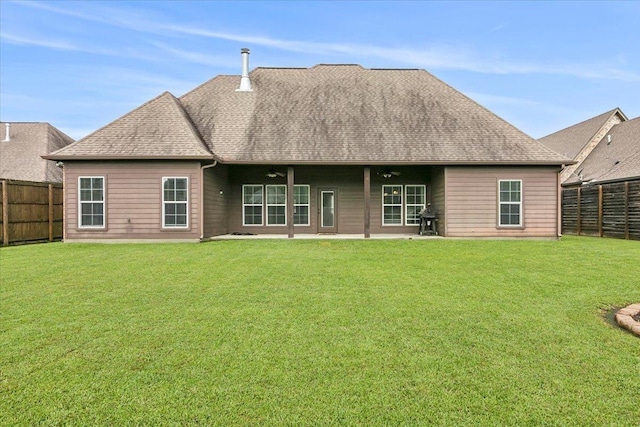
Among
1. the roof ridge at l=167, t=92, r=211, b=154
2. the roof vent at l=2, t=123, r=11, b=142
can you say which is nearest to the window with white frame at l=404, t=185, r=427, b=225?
the roof ridge at l=167, t=92, r=211, b=154

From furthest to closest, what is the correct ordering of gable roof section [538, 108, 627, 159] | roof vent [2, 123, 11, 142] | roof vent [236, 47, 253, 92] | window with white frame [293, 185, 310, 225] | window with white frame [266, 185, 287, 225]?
gable roof section [538, 108, 627, 159] → roof vent [2, 123, 11, 142] → roof vent [236, 47, 253, 92] → window with white frame [293, 185, 310, 225] → window with white frame [266, 185, 287, 225]

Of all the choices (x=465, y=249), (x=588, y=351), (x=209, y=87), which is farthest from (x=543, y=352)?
(x=209, y=87)

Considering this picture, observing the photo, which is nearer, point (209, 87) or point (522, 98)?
point (209, 87)

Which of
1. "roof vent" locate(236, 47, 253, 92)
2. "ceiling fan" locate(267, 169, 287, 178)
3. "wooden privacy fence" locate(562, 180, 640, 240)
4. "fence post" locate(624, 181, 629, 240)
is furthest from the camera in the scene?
"roof vent" locate(236, 47, 253, 92)

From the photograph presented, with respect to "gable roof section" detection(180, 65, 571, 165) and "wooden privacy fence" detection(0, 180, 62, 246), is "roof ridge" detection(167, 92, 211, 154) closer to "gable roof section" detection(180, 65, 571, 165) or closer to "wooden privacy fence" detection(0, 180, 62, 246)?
"gable roof section" detection(180, 65, 571, 165)

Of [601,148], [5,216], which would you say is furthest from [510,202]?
[5,216]

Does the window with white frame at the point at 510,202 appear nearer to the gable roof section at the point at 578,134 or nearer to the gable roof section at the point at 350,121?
the gable roof section at the point at 350,121

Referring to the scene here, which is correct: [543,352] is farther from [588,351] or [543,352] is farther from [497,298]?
[497,298]

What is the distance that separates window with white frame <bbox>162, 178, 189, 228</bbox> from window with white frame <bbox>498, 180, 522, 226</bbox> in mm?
10429

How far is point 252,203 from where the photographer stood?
14992 millimetres

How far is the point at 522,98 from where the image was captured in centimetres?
2842

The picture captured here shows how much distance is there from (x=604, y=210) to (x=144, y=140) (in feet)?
55.0

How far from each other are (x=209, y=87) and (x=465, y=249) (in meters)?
12.1

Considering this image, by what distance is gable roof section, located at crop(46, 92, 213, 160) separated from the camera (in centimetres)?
1202
